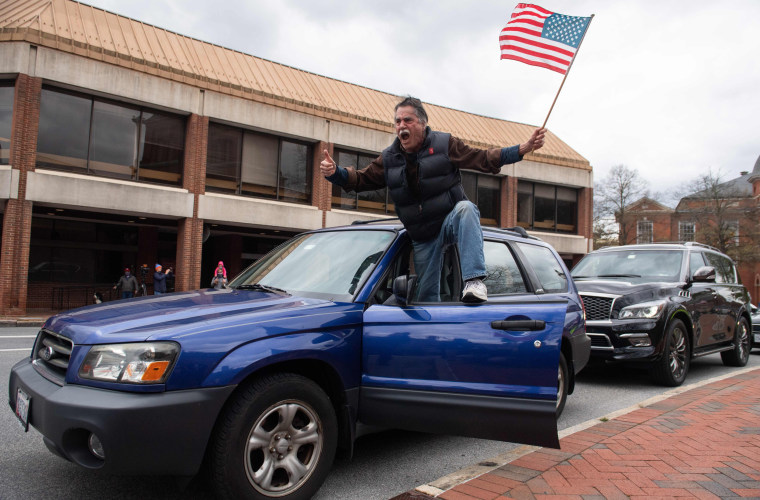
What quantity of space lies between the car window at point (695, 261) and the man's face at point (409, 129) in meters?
5.36

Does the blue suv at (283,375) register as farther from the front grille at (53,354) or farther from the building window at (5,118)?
the building window at (5,118)

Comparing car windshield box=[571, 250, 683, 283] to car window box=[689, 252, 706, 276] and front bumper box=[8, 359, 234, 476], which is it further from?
front bumper box=[8, 359, 234, 476]

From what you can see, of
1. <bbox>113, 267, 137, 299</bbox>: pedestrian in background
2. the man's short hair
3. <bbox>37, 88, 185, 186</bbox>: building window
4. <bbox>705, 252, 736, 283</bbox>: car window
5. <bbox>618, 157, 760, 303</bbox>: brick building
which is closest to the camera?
the man's short hair

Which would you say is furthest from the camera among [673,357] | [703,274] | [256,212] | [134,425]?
[256,212]

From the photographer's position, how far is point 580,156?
105ft

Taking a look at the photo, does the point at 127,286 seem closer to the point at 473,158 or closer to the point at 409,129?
the point at 409,129

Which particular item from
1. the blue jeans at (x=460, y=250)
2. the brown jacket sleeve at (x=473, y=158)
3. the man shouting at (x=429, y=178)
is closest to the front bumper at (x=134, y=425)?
the blue jeans at (x=460, y=250)

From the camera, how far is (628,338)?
20.8ft

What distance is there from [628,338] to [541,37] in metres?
3.62

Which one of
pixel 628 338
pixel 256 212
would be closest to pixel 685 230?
pixel 256 212

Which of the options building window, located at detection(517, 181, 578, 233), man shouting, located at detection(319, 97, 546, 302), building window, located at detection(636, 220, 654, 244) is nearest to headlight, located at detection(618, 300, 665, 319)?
man shouting, located at detection(319, 97, 546, 302)

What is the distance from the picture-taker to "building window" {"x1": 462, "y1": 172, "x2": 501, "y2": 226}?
2791cm

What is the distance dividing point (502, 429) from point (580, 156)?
104 ft

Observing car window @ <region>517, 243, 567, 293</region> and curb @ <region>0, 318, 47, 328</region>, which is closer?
car window @ <region>517, 243, 567, 293</region>
